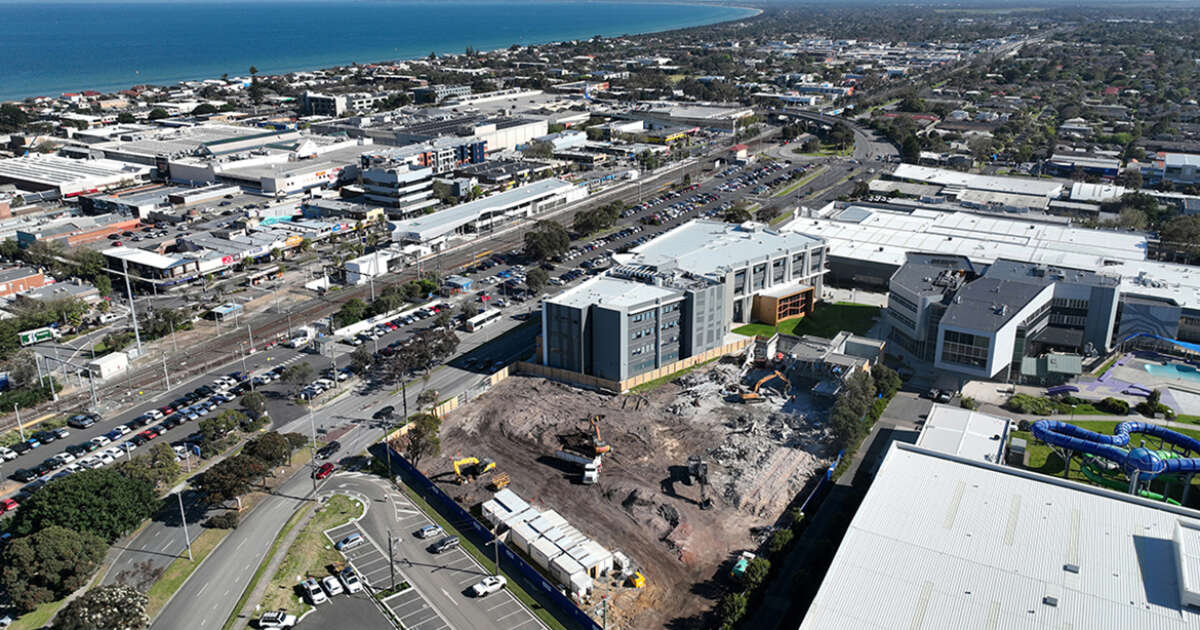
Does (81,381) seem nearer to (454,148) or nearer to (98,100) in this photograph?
(454,148)

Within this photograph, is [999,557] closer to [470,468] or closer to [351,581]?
[470,468]

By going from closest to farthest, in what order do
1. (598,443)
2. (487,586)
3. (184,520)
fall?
1. (487,586)
2. (184,520)
3. (598,443)

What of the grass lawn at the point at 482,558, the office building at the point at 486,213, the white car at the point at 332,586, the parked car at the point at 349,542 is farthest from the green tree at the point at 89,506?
the office building at the point at 486,213

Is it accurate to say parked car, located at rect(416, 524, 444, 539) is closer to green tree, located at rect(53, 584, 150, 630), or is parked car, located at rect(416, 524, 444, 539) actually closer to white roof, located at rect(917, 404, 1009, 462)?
green tree, located at rect(53, 584, 150, 630)

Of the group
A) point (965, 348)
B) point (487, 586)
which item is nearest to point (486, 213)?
point (965, 348)

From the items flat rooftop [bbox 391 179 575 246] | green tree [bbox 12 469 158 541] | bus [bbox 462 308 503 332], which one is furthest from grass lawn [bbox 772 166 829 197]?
green tree [bbox 12 469 158 541]

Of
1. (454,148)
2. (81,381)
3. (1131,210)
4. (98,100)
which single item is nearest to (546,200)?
(454,148)
